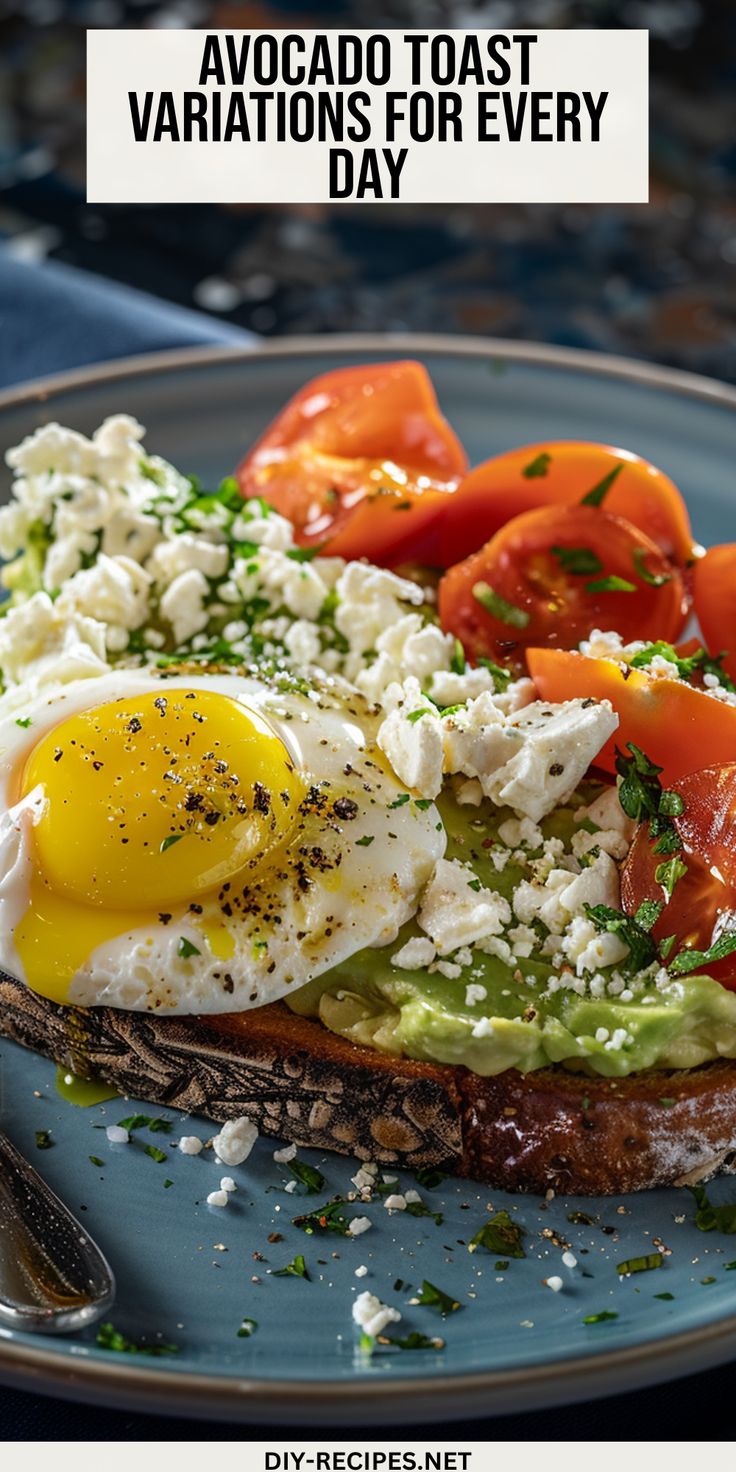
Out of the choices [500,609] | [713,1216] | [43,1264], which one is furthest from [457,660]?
[43,1264]

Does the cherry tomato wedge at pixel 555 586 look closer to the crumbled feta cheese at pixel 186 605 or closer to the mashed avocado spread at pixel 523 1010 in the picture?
the crumbled feta cheese at pixel 186 605

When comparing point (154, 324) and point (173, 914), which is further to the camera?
point (154, 324)

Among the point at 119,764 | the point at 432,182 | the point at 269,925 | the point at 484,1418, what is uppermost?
the point at 432,182

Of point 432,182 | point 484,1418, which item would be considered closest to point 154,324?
point 432,182

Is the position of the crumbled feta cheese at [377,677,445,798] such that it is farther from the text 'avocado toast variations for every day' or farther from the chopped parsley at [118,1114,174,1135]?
the chopped parsley at [118,1114,174,1135]

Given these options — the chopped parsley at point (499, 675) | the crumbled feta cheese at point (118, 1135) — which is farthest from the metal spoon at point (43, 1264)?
the chopped parsley at point (499, 675)

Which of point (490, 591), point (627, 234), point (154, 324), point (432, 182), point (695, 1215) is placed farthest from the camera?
point (627, 234)

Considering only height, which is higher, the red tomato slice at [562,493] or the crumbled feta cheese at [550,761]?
the red tomato slice at [562,493]

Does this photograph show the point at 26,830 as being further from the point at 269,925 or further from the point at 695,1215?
the point at 695,1215
